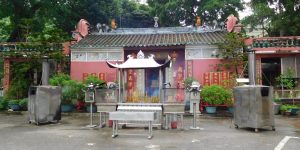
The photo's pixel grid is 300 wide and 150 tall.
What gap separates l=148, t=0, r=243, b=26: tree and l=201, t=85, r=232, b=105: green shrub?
1332 centimetres

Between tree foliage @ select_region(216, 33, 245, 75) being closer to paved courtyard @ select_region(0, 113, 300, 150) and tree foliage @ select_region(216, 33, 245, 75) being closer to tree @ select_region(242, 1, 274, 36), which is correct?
tree @ select_region(242, 1, 274, 36)

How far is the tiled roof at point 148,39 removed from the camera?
17.0m

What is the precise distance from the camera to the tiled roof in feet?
55.8

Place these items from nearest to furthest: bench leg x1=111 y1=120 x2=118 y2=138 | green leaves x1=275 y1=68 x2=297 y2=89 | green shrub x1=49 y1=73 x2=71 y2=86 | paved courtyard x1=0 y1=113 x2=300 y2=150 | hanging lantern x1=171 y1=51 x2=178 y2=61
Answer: paved courtyard x1=0 y1=113 x2=300 y2=150 < bench leg x1=111 y1=120 x2=118 y2=138 < green shrub x1=49 y1=73 x2=71 y2=86 < green leaves x1=275 y1=68 x2=297 y2=89 < hanging lantern x1=171 y1=51 x2=178 y2=61

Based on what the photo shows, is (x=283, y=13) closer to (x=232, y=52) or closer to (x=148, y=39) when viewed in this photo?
(x=232, y=52)

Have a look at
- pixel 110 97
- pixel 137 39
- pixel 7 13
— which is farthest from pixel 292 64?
pixel 7 13

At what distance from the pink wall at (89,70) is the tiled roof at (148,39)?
951 mm

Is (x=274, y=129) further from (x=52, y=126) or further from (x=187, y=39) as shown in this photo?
(x=187, y=39)

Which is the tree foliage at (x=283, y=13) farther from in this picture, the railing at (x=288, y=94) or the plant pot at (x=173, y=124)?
the plant pot at (x=173, y=124)

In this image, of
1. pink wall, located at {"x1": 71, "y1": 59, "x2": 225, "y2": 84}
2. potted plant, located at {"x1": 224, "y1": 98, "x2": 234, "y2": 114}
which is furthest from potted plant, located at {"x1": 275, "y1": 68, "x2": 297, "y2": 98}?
pink wall, located at {"x1": 71, "y1": 59, "x2": 225, "y2": 84}

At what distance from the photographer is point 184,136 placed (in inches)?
357

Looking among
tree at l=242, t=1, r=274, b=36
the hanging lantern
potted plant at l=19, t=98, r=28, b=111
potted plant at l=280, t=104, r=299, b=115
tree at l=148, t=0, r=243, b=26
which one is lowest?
potted plant at l=280, t=104, r=299, b=115

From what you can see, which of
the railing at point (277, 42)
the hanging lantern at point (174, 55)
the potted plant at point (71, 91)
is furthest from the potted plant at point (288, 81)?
the potted plant at point (71, 91)

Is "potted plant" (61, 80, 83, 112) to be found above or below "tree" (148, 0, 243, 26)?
below
